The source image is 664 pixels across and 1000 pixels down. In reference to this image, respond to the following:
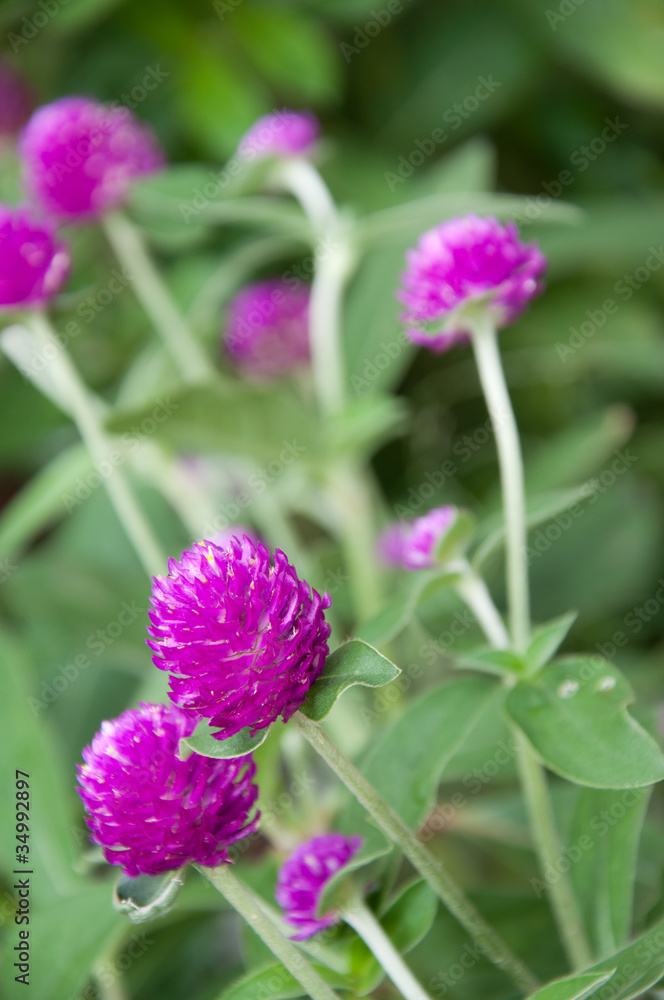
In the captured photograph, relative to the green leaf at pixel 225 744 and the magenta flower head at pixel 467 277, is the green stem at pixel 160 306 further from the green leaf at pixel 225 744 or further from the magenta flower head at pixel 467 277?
the green leaf at pixel 225 744

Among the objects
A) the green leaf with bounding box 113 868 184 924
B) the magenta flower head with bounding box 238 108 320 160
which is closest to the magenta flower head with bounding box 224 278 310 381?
the magenta flower head with bounding box 238 108 320 160

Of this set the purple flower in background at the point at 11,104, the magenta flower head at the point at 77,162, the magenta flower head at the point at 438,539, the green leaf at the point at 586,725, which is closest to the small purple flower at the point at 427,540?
the magenta flower head at the point at 438,539

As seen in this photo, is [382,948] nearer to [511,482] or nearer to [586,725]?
[586,725]

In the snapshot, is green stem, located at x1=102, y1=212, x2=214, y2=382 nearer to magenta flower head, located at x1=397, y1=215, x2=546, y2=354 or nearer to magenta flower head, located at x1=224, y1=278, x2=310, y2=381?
magenta flower head, located at x1=224, y1=278, x2=310, y2=381

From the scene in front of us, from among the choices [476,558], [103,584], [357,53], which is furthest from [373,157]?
[476,558]

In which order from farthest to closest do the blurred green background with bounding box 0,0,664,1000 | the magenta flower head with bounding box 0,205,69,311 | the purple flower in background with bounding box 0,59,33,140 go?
the purple flower in background with bounding box 0,59,33,140, the blurred green background with bounding box 0,0,664,1000, the magenta flower head with bounding box 0,205,69,311

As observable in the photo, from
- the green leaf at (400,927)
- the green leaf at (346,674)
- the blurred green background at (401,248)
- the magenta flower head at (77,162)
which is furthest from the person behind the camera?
the blurred green background at (401,248)

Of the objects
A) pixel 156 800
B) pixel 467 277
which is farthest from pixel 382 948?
pixel 467 277
